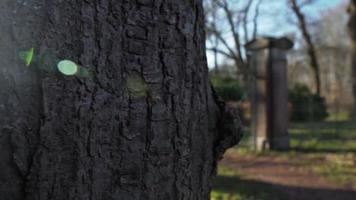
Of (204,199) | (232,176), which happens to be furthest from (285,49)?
(204,199)

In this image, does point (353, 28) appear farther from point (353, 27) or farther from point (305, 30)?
point (305, 30)

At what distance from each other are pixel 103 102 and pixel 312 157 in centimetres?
921

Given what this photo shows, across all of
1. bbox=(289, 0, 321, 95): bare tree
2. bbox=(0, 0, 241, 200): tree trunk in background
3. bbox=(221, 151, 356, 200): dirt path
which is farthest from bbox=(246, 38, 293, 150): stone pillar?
bbox=(289, 0, 321, 95): bare tree

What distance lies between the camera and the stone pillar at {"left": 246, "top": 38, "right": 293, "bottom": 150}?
1083 cm

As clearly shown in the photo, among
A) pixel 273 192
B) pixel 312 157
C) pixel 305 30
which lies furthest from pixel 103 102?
pixel 305 30

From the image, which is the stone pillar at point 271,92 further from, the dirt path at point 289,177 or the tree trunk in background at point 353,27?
the tree trunk in background at point 353,27

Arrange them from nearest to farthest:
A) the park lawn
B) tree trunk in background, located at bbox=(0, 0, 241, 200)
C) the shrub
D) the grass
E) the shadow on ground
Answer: tree trunk in background, located at bbox=(0, 0, 241, 200)
the grass
the shadow on ground
the park lawn
the shrub

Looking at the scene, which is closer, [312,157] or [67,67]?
[67,67]

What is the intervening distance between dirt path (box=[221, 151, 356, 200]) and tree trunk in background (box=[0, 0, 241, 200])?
5222 mm

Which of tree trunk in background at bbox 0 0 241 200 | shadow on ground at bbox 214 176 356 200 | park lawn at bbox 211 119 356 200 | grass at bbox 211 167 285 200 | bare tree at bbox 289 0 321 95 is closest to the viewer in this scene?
tree trunk in background at bbox 0 0 241 200

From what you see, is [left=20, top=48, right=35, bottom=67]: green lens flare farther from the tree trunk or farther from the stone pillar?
the tree trunk

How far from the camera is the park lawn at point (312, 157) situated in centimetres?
660

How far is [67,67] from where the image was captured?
131cm

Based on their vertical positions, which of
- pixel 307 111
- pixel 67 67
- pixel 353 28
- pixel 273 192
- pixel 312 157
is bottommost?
pixel 273 192
